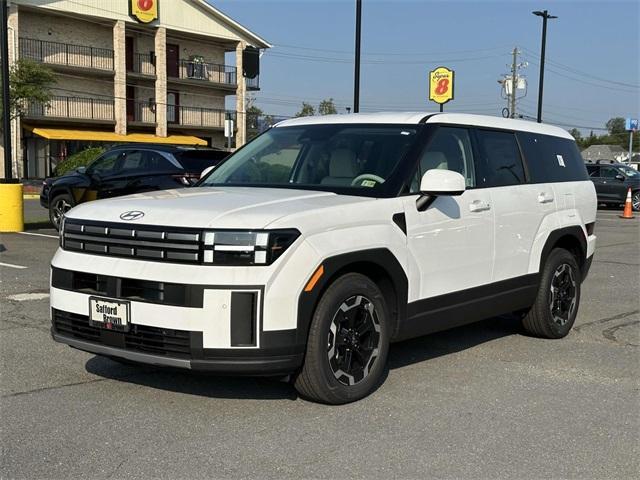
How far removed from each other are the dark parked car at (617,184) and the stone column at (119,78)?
28.2m

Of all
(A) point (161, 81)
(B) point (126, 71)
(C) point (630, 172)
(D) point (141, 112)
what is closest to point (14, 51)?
(B) point (126, 71)

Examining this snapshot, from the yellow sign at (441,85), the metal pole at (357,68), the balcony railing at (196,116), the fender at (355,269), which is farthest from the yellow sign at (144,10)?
the fender at (355,269)

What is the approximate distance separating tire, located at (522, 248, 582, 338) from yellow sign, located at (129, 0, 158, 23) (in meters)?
42.0

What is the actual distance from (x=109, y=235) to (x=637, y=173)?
26529 mm

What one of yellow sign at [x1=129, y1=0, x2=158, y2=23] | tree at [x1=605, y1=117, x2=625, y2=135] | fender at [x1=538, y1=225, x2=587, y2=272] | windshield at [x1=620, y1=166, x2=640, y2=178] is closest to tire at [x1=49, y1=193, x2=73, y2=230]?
fender at [x1=538, y1=225, x2=587, y2=272]

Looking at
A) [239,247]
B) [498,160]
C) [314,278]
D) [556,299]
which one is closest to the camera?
[239,247]

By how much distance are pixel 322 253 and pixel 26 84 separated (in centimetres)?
3546

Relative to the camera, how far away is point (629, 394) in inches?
202

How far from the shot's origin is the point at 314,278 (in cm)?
434

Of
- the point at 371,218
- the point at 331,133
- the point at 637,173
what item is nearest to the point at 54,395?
the point at 371,218

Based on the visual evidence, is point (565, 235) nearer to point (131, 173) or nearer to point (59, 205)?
→ point (131, 173)

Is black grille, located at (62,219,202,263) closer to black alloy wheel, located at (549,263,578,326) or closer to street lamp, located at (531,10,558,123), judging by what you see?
black alloy wheel, located at (549,263,578,326)

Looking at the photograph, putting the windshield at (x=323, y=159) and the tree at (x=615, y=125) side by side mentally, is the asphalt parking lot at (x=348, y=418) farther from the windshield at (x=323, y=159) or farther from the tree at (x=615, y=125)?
the tree at (x=615, y=125)

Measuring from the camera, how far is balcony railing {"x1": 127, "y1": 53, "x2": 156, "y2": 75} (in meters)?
47.5
